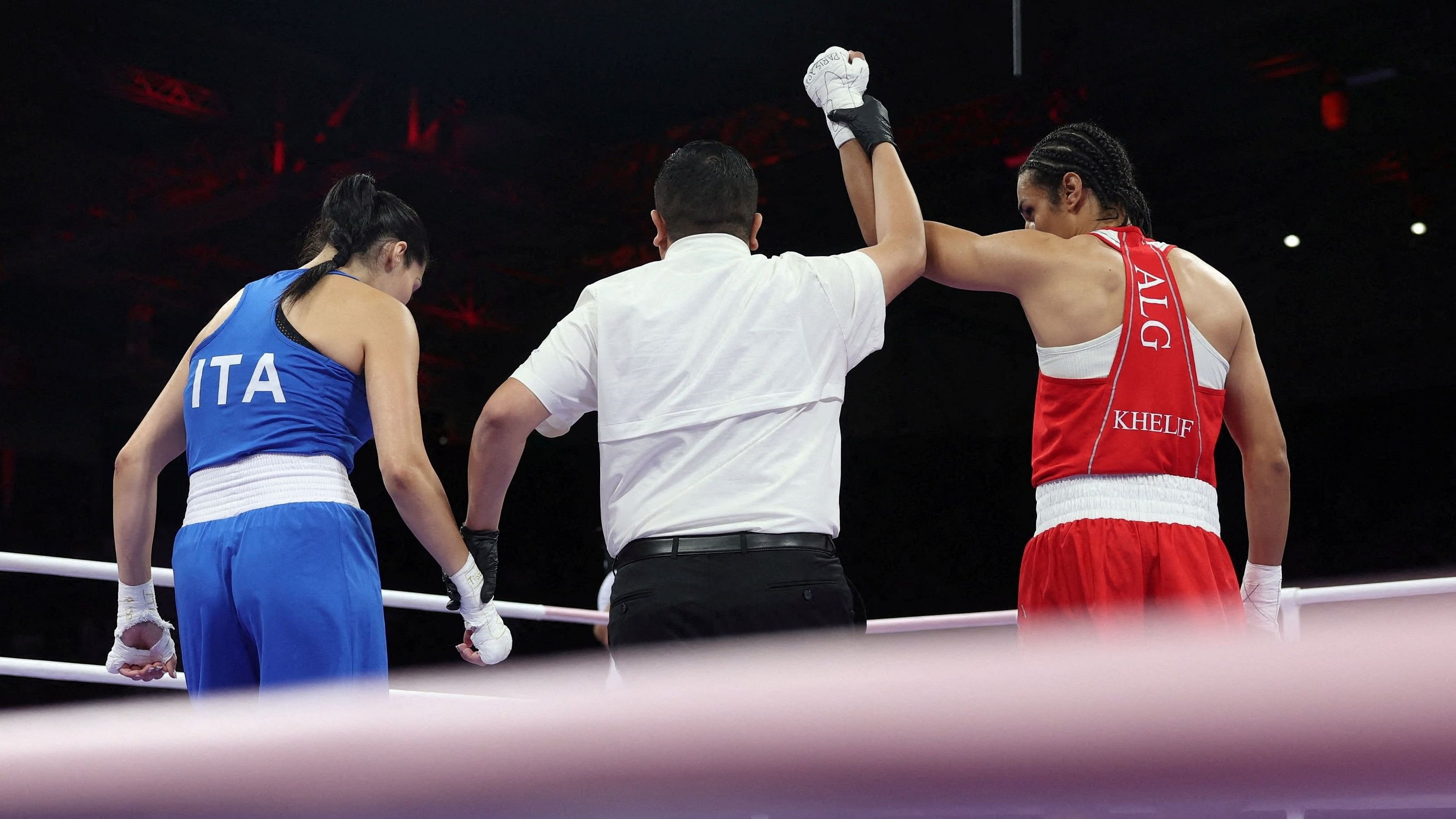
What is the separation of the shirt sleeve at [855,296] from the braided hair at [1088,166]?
512 millimetres

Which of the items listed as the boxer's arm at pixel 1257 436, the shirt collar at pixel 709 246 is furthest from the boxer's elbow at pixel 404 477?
the boxer's arm at pixel 1257 436

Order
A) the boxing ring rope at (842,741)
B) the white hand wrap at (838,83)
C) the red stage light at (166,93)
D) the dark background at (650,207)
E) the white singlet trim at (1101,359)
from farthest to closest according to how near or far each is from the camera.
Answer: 1. the red stage light at (166,93)
2. the dark background at (650,207)
3. the white hand wrap at (838,83)
4. the white singlet trim at (1101,359)
5. the boxing ring rope at (842,741)

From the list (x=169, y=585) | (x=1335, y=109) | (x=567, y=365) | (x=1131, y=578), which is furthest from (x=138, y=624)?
(x=1335, y=109)

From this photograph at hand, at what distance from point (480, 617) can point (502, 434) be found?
1.55 feet

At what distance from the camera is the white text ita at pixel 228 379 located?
1.90 m

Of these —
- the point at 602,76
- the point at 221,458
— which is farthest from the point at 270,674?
the point at 602,76

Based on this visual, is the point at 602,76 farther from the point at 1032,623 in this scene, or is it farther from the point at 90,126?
the point at 1032,623

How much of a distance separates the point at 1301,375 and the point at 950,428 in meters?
2.49

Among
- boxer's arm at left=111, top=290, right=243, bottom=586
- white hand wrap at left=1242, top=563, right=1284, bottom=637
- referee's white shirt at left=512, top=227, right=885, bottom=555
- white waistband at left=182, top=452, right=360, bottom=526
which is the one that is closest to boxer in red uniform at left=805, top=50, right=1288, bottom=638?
white hand wrap at left=1242, top=563, right=1284, bottom=637

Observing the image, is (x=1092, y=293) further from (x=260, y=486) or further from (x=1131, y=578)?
(x=260, y=486)

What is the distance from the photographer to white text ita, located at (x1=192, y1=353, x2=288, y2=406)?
6.24 feet

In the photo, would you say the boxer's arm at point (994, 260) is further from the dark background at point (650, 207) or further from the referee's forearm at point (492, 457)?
the dark background at point (650, 207)

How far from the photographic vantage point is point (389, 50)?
27.8ft

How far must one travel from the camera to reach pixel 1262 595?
222 cm
